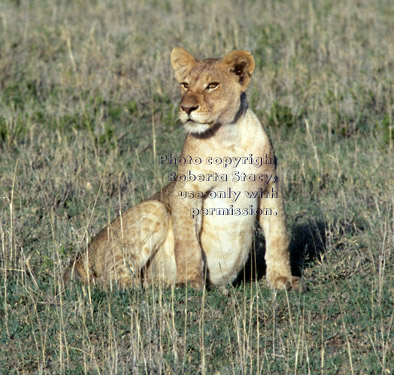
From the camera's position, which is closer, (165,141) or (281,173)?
(281,173)

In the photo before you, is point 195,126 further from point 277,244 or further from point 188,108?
point 277,244

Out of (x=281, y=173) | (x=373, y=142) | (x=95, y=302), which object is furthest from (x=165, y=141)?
(x=95, y=302)

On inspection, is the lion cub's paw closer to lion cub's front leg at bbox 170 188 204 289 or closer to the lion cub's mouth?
lion cub's front leg at bbox 170 188 204 289

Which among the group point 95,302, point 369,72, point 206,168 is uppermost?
point 369,72

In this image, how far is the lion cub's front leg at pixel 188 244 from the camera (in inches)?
227

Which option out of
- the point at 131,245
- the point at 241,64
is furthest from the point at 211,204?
the point at 241,64

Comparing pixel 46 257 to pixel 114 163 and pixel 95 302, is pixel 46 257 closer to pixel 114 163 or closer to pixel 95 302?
pixel 95 302

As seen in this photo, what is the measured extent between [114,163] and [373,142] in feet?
10.8

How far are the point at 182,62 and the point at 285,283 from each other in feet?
6.42

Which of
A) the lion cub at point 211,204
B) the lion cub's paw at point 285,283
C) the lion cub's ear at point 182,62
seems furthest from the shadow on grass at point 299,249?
the lion cub's ear at point 182,62

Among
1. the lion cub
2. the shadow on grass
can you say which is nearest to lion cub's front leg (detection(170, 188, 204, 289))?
the lion cub

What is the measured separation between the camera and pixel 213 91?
5605mm

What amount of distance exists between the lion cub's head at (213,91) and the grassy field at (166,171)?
42.5 inches

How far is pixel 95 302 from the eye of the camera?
18.4 feet
